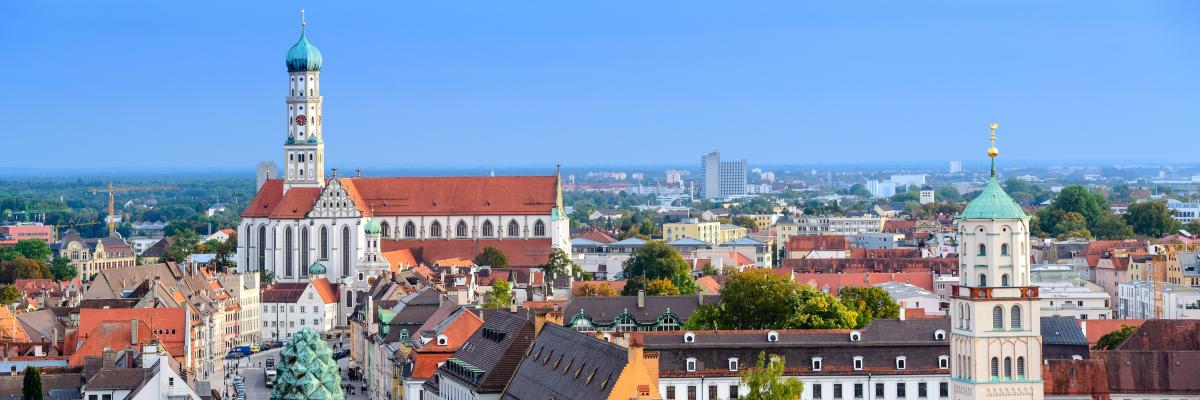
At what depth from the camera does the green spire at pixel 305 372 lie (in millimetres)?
35188

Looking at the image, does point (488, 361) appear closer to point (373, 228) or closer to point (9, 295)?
point (9, 295)

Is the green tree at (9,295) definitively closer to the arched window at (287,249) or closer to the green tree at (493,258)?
the arched window at (287,249)

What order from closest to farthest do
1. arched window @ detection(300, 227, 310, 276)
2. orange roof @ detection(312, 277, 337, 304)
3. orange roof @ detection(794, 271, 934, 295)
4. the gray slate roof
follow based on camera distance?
the gray slate roof
orange roof @ detection(794, 271, 934, 295)
orange roof @ detection(312, 277, 337, 304)
arched window @ detection(300, 227, 310, 276)

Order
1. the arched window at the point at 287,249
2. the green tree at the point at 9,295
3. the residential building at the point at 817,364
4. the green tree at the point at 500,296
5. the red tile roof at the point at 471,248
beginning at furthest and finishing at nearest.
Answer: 1. the red tile roof at the point at 471,248
2. the arched window at the point at 287,249
3. the green tree at the point at 9,295
4. the green tree at the point at 500,296
5. the residential building at the point at 817,364

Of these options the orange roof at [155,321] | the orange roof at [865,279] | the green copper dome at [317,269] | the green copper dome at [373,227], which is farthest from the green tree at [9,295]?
the orange roof at [865,279]

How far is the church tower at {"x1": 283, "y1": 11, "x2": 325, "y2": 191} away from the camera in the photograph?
171 metres

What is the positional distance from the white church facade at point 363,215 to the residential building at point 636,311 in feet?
180

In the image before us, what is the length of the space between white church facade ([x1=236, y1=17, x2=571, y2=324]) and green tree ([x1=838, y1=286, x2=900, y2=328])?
5691cm

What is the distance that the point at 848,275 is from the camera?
142 m

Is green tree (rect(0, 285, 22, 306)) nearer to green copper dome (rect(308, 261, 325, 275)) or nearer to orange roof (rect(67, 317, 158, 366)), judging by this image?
green copper dome (rect(308, 261, 325, 275))

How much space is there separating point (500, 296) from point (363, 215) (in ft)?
154

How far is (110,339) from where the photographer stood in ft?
302

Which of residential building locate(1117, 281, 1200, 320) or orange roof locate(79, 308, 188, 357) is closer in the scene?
orange roof locate(79, 308, 188, 357)

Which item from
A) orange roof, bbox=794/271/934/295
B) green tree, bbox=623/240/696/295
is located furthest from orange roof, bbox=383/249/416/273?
orange roof, bbox=794/271/934/295
